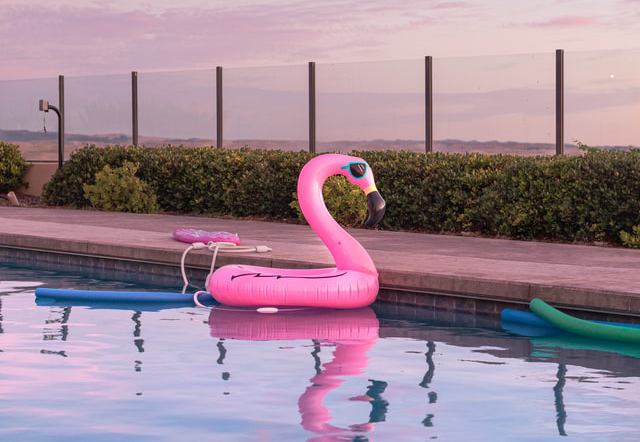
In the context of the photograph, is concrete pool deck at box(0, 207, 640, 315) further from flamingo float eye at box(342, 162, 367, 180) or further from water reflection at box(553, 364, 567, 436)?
water reflection at box(553, 364, 567, 436)

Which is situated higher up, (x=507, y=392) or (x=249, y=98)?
(x=249, y=98)

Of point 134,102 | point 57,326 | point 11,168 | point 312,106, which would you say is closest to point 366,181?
point 57,326

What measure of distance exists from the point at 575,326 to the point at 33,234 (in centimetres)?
838

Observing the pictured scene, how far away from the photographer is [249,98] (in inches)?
1048

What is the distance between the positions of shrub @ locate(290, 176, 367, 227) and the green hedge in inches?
15.0

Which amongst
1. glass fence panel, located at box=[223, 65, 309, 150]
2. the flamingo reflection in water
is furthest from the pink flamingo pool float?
glass fence panel, located at box=[223, 65, 309, 150]

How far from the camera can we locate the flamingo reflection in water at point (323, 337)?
7.50 metres

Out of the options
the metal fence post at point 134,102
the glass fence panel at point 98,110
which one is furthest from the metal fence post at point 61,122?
the metal fence post at point 134,102

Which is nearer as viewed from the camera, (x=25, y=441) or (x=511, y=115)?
(x=25, y=441)

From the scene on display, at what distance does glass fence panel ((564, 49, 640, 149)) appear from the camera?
21391mm

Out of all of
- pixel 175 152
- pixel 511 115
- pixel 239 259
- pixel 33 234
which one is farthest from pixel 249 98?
pixel 239 259

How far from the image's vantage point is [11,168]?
28.4 m

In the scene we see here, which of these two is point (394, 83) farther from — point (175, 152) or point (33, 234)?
point (33, 234)

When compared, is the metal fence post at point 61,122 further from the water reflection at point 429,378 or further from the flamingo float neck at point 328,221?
the water reflection at point 429,378
